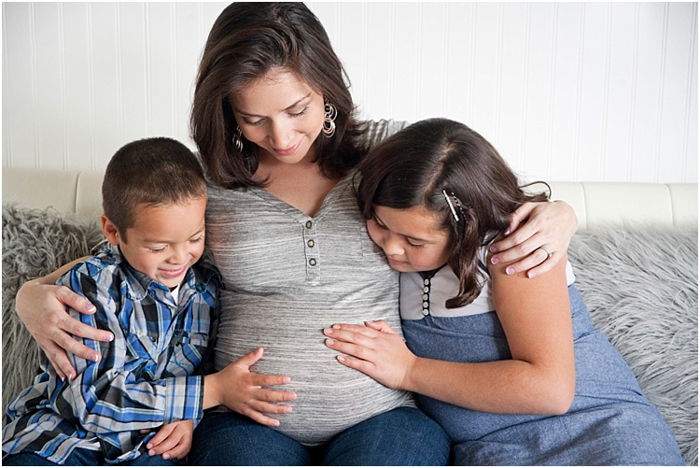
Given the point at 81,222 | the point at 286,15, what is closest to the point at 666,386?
the point at 286,15

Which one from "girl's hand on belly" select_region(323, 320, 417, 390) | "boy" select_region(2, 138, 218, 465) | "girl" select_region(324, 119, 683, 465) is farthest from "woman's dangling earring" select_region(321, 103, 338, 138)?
"girl's hand on belly" select_region(323, 320, 417, 390)

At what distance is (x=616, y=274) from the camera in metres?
1.57

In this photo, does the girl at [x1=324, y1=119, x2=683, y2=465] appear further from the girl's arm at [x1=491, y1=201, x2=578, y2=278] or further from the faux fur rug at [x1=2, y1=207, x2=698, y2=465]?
the faux fur rug at [x1=2, y1=207, x2=698, y2=465]

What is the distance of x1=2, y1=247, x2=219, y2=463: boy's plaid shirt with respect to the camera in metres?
1.22

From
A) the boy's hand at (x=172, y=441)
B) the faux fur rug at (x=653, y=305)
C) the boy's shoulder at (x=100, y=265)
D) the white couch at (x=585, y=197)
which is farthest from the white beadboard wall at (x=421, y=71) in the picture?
the boy's hand at (x=172, y=441)

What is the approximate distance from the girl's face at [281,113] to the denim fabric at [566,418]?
1.33 feet

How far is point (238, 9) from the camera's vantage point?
4.08 feet

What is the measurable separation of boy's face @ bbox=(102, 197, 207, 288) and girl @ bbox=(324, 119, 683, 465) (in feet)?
0.95

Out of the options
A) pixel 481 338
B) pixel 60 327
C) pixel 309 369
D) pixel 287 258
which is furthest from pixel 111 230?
pixel 481 338

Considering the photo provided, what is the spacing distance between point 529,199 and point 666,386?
1.70ft

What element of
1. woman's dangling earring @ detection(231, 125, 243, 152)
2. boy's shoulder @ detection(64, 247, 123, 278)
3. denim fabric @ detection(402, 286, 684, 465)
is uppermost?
woman's dangling earring @ detection(231, 125, 243, 152)

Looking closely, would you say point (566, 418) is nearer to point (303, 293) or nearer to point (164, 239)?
point (303, 293)

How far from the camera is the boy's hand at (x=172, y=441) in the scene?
125 centimetres

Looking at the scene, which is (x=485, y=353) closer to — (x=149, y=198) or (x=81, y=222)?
(x=149, y=198)
